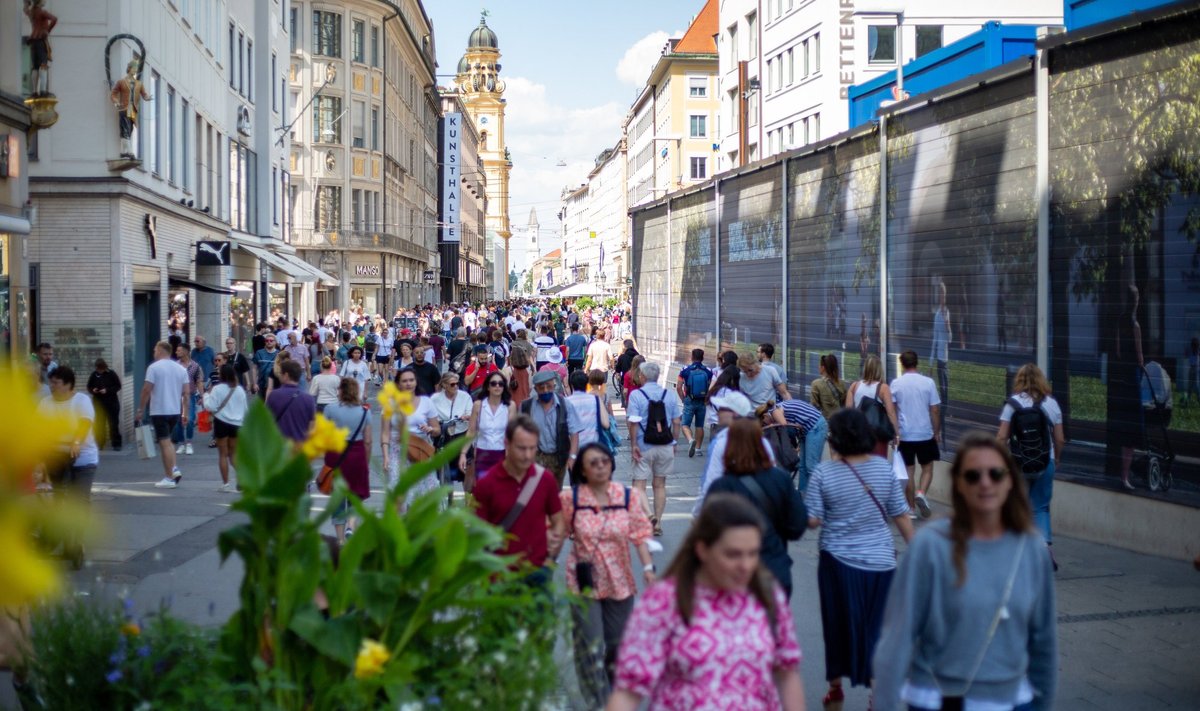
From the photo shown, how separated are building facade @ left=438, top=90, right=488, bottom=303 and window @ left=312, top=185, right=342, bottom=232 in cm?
2061

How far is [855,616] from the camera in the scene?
6418mm

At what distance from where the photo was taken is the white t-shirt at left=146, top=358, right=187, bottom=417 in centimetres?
1580

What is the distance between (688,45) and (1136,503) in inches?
3012

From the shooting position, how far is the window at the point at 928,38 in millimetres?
39594

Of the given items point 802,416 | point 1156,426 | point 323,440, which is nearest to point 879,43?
point 802,416

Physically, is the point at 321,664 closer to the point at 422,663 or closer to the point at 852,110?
the point at 422,663

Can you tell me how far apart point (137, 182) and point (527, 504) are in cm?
1729

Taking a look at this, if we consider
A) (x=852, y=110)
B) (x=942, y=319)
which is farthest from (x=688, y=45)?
(x=942, y=319)

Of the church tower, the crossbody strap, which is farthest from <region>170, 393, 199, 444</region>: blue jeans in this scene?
the church tower

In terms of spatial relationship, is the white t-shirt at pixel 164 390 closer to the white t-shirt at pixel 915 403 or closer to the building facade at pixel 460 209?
the white t-shirt at pixel 915 403

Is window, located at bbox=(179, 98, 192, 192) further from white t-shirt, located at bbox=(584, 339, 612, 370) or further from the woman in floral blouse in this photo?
the woman in floral blouse

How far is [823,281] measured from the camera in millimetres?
19109

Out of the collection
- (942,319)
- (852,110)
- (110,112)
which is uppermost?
(852,110)

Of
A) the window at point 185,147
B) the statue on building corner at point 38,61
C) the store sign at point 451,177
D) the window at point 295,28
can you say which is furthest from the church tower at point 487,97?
the statue on building corner at point 38,61
